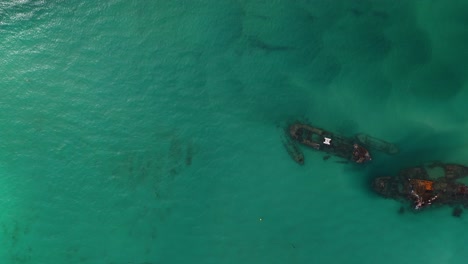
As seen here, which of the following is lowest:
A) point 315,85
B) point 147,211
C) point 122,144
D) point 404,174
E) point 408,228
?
point 147,211

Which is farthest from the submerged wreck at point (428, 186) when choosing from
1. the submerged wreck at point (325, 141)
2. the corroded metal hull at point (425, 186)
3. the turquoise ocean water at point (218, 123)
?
the submerged wreck at point (325, 141)

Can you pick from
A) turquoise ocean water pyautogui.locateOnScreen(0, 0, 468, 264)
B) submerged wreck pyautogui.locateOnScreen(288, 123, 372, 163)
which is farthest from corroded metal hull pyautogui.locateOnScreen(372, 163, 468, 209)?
submerged wreck pyautogui.locateOnScreen(288, 123, 372, 163)

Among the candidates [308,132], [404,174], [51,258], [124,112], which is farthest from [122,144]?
[404,174]

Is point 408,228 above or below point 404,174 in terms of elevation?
below

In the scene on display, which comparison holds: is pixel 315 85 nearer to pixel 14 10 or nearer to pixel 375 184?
pixel 375 184

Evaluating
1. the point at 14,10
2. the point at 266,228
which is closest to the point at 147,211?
the point at 266,228

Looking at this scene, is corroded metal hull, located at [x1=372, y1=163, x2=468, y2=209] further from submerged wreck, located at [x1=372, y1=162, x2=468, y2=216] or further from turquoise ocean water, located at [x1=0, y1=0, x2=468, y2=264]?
turquoise ocean water, located at [x1=0, y1=0, x2=468, y2=264]
